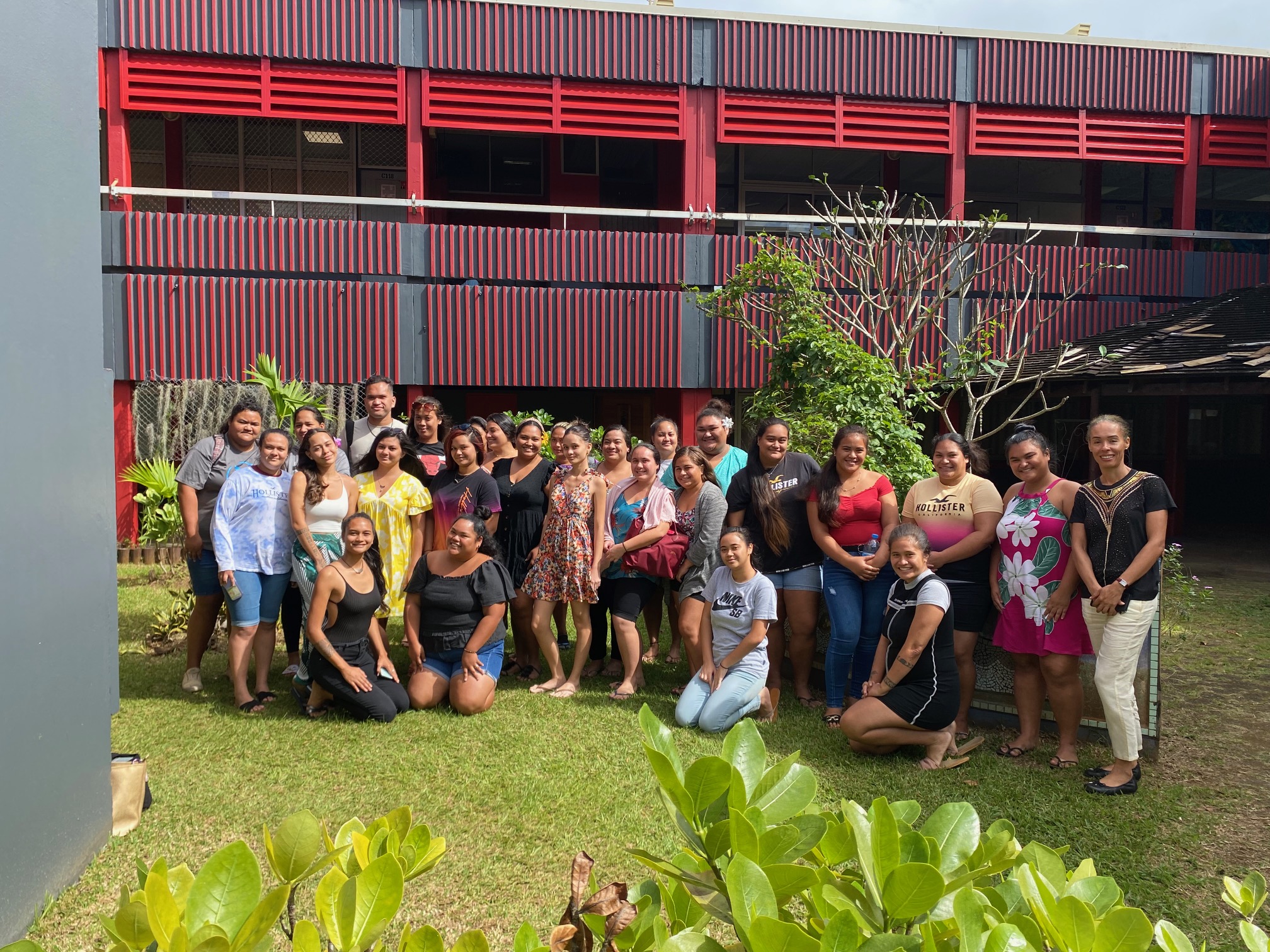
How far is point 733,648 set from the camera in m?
5.62

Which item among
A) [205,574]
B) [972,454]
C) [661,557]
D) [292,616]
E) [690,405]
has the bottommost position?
[292,616]

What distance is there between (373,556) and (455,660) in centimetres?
80

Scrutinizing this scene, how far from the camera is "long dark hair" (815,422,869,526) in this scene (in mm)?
5652

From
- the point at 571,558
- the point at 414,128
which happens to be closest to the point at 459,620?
the point at 571,558

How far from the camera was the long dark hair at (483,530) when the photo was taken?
19.0ft

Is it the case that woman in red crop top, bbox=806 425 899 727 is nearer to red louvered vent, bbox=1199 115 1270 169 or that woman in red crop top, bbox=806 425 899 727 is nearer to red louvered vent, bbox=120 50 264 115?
red louvered vent, bbox=120 50 264 115

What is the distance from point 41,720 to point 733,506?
150 inches

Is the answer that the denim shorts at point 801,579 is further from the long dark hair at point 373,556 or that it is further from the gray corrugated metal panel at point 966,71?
the gray corrugated metal panel at point 966,71

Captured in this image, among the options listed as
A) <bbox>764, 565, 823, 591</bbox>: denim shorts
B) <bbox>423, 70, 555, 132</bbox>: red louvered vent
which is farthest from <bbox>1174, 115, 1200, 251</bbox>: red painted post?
<bbox>764, 565, 823, 591</bbox>: denim shorts

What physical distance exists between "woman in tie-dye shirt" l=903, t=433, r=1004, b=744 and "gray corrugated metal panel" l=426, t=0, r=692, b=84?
9582mm

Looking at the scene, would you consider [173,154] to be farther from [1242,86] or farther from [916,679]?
[1242,86]

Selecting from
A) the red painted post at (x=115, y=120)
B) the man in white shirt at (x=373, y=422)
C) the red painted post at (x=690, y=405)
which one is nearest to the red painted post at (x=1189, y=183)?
the red painted post at (x=690, y=405)

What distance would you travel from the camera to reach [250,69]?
41.5 ft

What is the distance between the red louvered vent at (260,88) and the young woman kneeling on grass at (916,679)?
33.8ft
